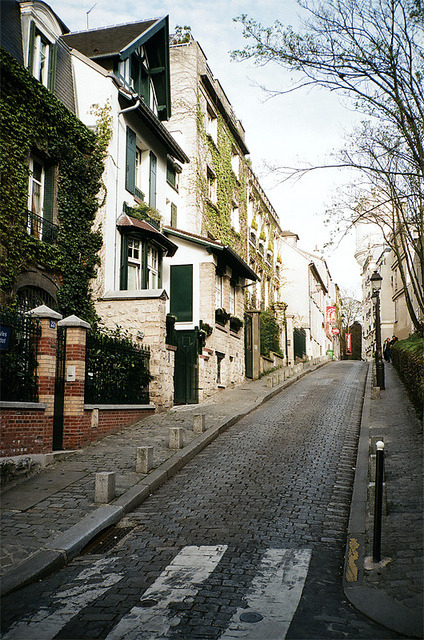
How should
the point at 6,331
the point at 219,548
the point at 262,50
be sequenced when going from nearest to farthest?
the point at 219,548 < the point at 6,331 < the point at 262,50

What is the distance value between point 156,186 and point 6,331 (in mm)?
12627

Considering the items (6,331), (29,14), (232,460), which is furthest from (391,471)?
(29,14)

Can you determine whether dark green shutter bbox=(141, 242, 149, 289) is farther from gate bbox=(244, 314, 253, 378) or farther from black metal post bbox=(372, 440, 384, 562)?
black metal post bbox=(372, 440, 384, 562)

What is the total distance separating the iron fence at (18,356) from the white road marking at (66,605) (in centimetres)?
434

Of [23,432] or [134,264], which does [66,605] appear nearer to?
[23,432]

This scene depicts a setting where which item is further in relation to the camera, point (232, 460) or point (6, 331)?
point (232, 460)

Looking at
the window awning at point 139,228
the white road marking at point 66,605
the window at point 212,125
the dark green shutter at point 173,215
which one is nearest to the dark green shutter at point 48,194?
the window awning at point 139,228

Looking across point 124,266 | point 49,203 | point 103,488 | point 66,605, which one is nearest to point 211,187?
point 124,266

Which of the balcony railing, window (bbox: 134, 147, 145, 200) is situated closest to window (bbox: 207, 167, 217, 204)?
window (bbox: 134, 147, 145, 200)

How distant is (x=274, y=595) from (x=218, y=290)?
58.3ft

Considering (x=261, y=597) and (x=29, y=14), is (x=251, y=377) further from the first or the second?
(x=261, y=597)

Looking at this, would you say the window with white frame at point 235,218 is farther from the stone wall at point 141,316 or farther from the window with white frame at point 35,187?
the window with white frame at point 35,187

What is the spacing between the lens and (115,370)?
1352 centimetres

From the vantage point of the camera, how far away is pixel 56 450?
10.8m
